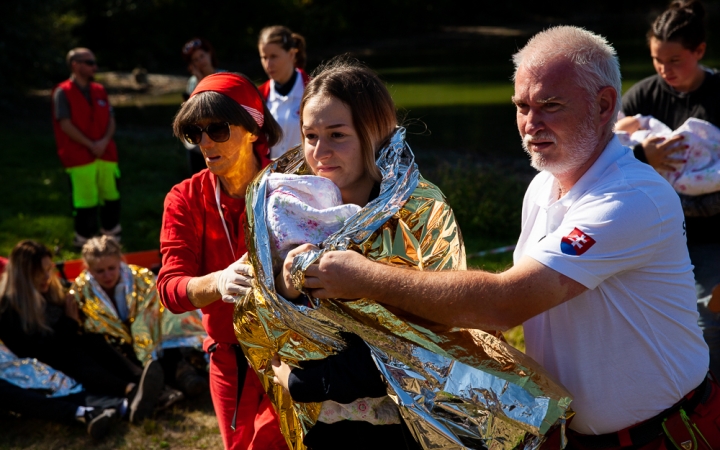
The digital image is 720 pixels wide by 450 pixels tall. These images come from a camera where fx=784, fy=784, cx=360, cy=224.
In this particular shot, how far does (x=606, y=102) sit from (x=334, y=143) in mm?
854

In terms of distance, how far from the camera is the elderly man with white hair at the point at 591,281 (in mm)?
2150

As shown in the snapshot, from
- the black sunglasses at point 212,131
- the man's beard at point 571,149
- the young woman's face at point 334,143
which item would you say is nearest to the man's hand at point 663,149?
the man's beard at point 571,149

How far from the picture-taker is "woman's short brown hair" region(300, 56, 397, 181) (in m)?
2.57

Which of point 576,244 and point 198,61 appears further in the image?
point 198,61

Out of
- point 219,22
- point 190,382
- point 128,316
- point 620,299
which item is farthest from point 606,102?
point 219,22

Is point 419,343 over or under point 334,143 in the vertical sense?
under

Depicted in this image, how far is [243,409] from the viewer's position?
2969 mm

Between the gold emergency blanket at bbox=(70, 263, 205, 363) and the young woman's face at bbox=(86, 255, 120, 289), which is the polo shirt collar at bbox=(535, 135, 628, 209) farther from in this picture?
the young woman's face at bbox=(86, 255, 120, 289)

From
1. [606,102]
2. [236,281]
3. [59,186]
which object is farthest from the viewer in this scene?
[59,186]

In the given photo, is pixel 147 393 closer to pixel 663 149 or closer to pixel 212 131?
pixel 212 131

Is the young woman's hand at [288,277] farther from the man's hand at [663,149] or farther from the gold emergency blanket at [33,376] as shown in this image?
the gold emergency blanket at [33,376]

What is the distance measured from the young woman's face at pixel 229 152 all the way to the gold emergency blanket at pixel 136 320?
115 inches

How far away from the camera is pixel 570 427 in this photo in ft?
8.13

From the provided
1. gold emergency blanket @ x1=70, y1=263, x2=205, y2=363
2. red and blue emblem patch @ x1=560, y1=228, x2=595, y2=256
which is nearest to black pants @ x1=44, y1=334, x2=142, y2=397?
gold emergency blanket @ x1=70, y1=263, x2=205, y2=363
